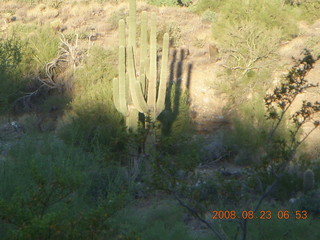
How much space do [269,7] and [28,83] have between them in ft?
35.1

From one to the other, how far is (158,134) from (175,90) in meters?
5.64

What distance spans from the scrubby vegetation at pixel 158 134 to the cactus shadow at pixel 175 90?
6 cm

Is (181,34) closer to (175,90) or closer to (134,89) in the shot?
(175,90)

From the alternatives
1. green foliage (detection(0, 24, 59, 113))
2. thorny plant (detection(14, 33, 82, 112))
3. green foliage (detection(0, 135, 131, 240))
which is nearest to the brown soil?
thorny plant (detection(14, 33, 82, 112))

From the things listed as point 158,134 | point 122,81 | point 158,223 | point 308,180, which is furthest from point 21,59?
point 158,223

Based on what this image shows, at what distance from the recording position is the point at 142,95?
12.7 metres

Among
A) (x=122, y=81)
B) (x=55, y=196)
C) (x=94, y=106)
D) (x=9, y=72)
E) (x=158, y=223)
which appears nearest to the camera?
(x=55, y=196)

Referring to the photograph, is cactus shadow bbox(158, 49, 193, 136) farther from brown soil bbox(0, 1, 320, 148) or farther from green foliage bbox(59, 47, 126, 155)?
green foliage bbox(59, 47, 126, 155)

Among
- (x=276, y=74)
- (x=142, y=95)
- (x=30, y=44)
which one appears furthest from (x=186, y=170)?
(x=30, y=44)

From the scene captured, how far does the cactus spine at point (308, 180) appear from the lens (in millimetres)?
9968

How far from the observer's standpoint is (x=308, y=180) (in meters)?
10.0

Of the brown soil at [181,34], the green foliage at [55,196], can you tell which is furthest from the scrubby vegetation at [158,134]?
the brown soil at [181,34]

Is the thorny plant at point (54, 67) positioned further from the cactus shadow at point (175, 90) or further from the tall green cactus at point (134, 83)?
the tall green cactus at point (134, 83)

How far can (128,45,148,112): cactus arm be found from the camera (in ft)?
41.0
